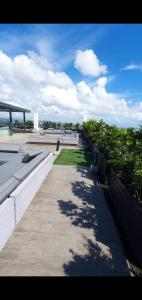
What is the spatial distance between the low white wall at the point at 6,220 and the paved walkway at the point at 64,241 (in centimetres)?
21

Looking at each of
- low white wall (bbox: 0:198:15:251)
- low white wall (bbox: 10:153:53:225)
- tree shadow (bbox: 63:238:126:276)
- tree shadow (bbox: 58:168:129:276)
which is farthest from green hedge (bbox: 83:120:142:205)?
low white wall (bbox: 0:198:15:251)

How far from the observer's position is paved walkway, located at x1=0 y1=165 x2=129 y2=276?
16.9 feet

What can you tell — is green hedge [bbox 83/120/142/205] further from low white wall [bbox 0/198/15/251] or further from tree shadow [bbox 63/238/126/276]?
low white wall [bbox 0/198/15/251]

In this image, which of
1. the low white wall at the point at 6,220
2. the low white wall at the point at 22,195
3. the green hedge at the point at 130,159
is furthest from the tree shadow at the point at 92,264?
the low white wall at the point at 22,195

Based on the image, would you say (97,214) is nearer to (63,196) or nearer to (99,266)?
(63,196)

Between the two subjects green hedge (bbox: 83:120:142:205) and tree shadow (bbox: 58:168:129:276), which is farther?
green hedge (bbox: 83:120:142:205)

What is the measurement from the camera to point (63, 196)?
9.91 meters

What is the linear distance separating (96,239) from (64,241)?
934mm

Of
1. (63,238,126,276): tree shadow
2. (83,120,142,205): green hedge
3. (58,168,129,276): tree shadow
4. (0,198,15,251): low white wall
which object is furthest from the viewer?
(83,120,142,205): green hedge

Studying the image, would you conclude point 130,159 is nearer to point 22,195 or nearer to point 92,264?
point 22,195
